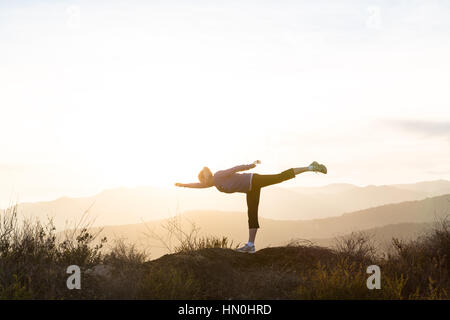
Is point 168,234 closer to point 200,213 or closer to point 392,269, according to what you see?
point 392,269

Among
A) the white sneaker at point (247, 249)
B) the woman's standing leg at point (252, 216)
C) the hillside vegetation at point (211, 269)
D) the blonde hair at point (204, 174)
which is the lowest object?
the hillside vegetation at point (211, 269)

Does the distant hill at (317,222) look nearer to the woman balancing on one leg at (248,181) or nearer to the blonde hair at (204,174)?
the woman balancing on one leg at (248,181)

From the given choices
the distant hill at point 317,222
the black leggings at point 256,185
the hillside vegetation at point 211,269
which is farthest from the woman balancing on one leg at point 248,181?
the distant hill at point 317,222

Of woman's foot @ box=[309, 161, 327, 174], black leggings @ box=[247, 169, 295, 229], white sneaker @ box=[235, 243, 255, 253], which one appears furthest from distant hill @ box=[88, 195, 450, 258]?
woman's foot @ box=[309, 161, 327, 174]

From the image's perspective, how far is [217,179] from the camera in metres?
11.5

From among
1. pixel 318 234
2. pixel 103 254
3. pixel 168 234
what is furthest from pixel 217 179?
pixel 318 234

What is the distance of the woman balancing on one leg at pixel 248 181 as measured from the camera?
1148 cm

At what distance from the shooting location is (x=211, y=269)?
9.94 m

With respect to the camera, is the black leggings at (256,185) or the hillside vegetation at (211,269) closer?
the hillside vegetation at (211,269)

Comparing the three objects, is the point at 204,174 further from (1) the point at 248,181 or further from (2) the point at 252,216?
(2) the point at 252,216

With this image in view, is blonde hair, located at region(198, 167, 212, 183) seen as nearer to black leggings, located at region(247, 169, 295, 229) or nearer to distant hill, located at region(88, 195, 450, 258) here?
black leggings, located at region(247, 169, 295, 229)

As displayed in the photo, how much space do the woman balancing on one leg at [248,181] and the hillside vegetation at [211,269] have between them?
830 millimetres

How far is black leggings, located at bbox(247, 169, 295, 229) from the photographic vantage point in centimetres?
1157
